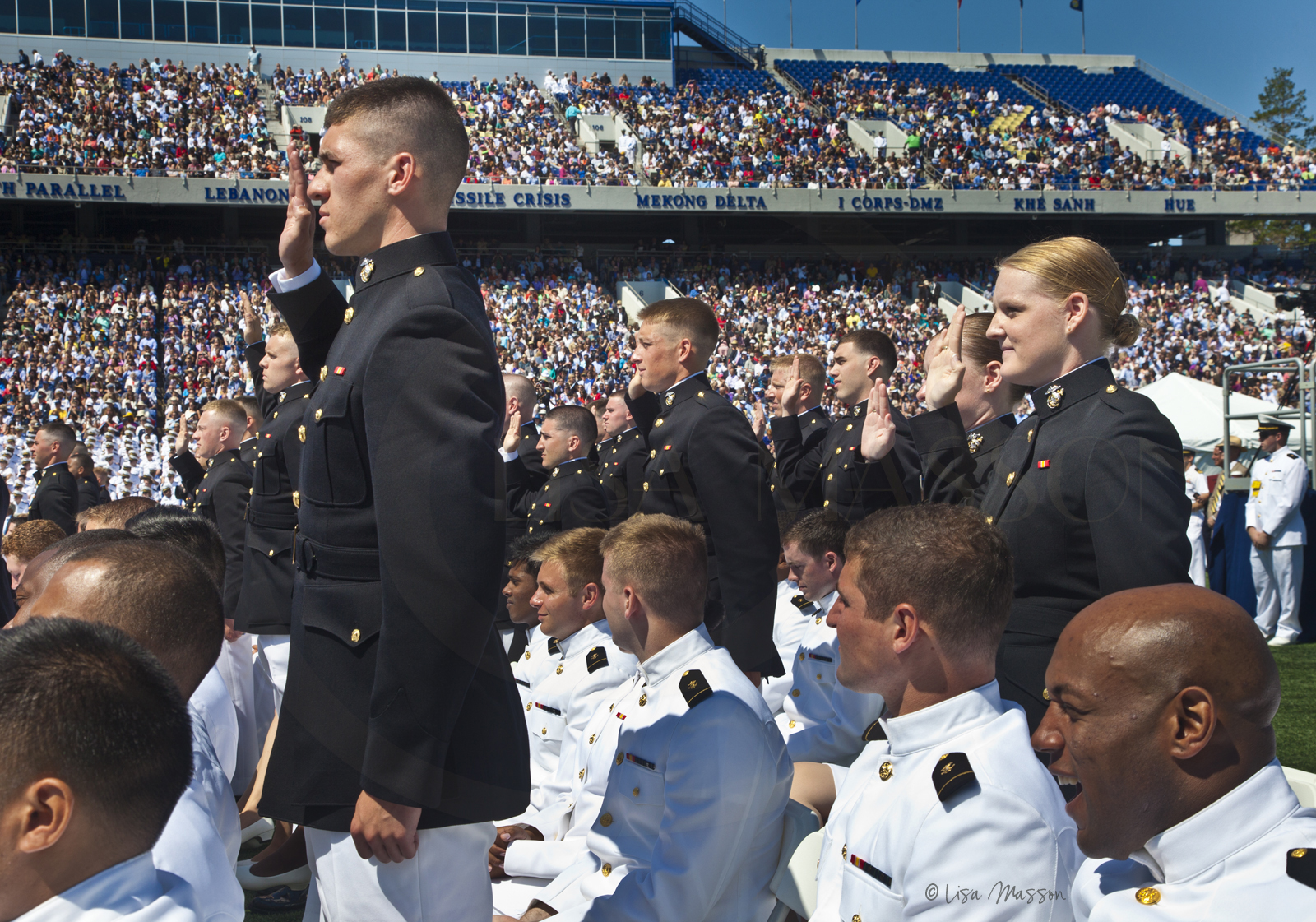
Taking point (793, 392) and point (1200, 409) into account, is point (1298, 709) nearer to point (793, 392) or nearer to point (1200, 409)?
point (793, 392)

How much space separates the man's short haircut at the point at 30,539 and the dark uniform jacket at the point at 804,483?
12.8 feet

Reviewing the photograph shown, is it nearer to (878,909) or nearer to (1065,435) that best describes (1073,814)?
(878,909)

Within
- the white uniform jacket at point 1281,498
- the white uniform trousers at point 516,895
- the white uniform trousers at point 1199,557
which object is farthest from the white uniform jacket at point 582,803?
the white uniform trousers at point 1199,557

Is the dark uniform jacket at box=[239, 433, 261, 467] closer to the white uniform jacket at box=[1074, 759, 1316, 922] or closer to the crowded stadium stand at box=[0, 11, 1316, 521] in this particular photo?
the white uniform jacket at box=[1074, 759, 1316, 922]

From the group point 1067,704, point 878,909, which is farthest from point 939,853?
point 1067,704

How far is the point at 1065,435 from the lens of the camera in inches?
103

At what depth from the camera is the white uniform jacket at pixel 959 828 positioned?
6.14 ft

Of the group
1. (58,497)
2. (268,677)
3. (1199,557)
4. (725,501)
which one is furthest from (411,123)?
(1199,557)

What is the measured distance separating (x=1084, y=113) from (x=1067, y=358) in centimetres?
4024

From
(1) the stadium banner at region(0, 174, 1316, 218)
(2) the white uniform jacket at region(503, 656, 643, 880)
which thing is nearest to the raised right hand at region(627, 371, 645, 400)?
(2) the white uniform jacket at region(503, 656, 643, 880)

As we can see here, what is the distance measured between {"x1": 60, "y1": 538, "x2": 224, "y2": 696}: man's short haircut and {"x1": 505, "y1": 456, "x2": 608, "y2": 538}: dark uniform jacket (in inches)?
158

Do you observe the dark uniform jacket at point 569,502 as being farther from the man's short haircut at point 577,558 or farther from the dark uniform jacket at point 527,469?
the man's short haircut at point 577,558

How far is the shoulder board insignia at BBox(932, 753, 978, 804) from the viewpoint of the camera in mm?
1930

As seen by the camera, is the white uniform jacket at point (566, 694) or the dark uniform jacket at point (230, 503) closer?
the white uniform jacket at point (566, 694)
